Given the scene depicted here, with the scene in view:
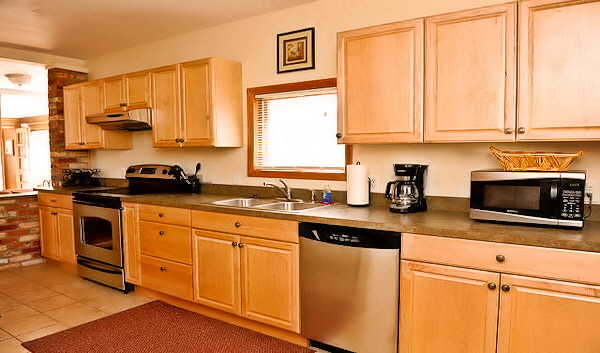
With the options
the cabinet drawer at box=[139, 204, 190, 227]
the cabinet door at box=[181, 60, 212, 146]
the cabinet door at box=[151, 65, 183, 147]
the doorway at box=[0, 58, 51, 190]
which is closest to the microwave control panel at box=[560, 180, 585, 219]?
the cabinet drawer at box=[139, 204, 190, 227]

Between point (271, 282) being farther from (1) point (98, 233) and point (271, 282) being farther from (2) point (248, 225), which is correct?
(1) point (98, 233)

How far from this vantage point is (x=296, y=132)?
3479 mm

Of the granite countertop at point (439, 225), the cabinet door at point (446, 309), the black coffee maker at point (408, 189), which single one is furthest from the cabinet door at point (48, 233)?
the cabinet door at point (446, 309)

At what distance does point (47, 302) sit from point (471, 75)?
3788mm

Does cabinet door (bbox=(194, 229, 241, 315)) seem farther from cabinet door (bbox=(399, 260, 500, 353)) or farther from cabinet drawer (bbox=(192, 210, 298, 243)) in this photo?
cabinet door (bbox=(399, 260, 500, 353))

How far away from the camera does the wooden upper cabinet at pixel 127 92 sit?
3.99 m

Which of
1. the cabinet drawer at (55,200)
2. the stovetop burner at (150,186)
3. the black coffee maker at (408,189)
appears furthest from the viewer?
the cabinet drawer at (55,200)

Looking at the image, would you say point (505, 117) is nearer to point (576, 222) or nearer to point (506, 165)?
point (506, 165)

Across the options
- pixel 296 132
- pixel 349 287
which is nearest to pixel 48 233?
pixel 296 132

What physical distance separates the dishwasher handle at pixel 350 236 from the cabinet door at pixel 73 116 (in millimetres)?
3530

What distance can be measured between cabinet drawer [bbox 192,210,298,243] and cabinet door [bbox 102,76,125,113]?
1854 mm

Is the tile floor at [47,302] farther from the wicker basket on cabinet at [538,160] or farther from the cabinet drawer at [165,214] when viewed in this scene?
the wicker basket on cabinet at [538,160]

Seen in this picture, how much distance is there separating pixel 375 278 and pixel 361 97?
1.11 metres

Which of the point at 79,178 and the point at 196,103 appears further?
the point at 79,178
